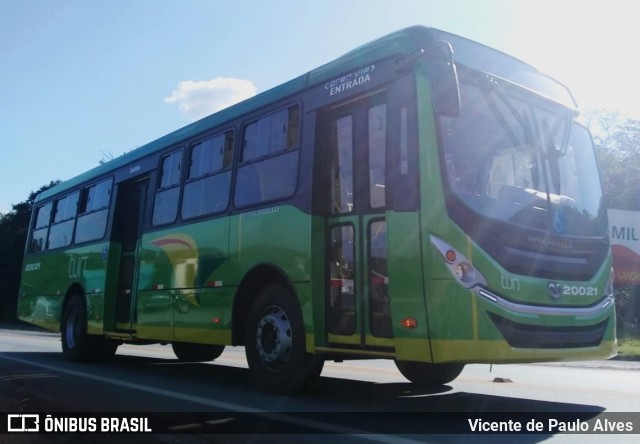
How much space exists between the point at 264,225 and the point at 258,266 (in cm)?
49

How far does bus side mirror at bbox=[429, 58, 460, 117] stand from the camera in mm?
5602

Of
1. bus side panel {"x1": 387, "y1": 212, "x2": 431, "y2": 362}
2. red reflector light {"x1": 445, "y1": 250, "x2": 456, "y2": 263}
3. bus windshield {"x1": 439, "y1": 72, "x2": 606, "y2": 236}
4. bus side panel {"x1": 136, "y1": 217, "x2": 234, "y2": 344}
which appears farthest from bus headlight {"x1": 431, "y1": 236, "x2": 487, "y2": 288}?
bus side panel {"x1": 136, "y1": 217, "x2": 234, "y2": 344}

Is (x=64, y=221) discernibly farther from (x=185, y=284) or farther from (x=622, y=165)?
(x=622, y=165)

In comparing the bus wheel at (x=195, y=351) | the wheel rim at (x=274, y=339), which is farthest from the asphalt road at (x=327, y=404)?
the bus wheel at (x=195, y=351)

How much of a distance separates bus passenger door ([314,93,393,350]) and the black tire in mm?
7025

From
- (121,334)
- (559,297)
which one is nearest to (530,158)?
(559,297)

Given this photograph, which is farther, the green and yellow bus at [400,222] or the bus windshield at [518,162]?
the bus windshield at [518,162]

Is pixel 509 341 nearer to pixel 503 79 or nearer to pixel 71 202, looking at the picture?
pixel 503 79

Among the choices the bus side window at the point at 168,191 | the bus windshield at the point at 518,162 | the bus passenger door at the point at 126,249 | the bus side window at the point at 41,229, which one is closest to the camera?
the bus windshield at the point at 518,162

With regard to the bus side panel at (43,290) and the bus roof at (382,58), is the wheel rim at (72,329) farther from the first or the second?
the bus roof at (382,58)

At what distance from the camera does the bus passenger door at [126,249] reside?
1073 cm

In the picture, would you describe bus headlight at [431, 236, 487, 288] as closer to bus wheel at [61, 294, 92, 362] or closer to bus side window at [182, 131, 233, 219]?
bus side window at [182, 131, 233, 219]

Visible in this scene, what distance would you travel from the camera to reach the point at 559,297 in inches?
231

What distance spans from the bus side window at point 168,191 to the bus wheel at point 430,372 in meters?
4.13
